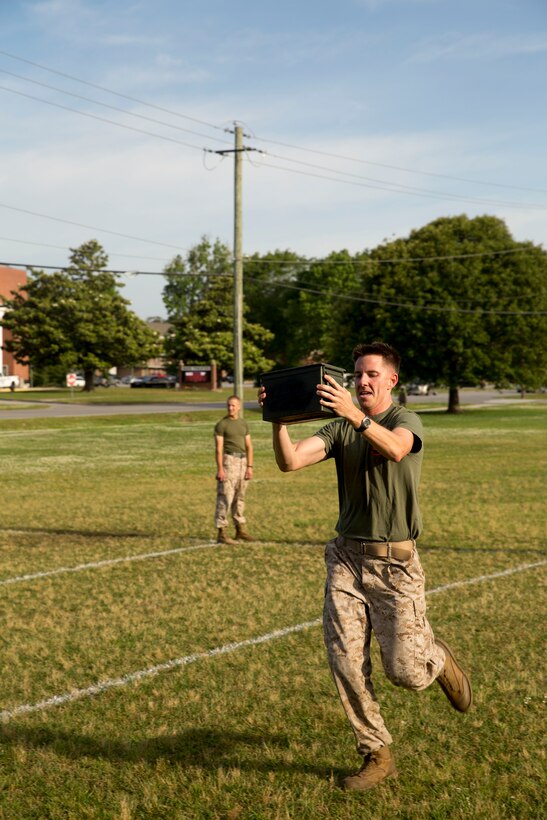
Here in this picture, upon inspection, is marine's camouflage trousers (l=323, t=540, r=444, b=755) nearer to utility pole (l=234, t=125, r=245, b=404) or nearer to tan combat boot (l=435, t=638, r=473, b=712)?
tan combat boot (l=435, t=638, r=473, b=712)

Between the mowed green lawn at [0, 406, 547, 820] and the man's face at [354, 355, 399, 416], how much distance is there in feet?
6.47

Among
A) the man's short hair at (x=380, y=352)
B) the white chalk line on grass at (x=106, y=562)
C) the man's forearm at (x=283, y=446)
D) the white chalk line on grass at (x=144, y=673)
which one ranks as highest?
the man's short hair at (x=380, y=352)

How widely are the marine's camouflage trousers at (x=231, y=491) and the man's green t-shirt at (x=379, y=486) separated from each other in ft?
26.7

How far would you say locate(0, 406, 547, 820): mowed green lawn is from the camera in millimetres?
5137

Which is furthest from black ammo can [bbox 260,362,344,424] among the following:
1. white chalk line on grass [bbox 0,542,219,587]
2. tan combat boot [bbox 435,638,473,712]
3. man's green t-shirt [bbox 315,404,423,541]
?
white chalk line on grass [bbox 0,542,219,587]

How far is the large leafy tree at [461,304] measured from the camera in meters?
54.6

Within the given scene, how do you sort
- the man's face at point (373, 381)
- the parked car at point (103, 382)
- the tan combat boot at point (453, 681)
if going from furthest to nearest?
1. the parked car at point (103, 382)
2. the tan combat boot at point (453, 681)
3. the man's face at point (373, 381)

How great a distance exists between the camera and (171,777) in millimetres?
5312

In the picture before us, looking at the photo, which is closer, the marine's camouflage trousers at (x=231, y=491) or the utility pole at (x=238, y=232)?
the marine's camouflage trousers at (x=231, y=491)

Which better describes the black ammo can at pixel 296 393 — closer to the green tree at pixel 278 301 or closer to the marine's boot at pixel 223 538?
the marine's boot at pixel 223 538

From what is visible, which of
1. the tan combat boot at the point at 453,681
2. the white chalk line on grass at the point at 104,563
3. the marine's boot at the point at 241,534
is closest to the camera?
the tan combat boot at the point at 453,681

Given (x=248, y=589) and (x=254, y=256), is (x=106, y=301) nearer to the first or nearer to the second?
(x=254, y=256)

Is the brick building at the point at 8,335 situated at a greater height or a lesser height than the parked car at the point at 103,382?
greater

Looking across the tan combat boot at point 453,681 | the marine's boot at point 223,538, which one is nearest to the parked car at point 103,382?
the marine's boot at point 223,538
